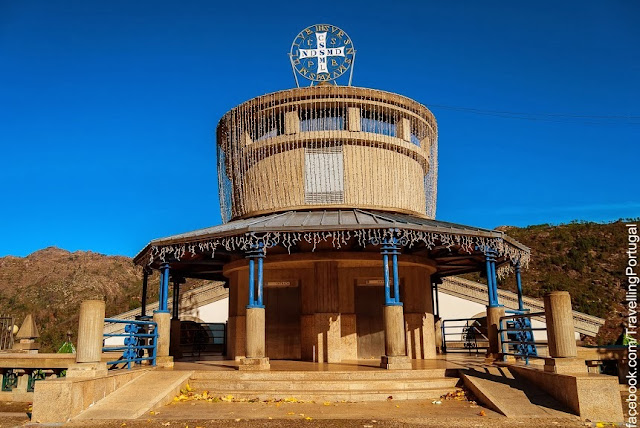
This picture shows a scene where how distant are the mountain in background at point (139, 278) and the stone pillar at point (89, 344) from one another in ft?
91.3

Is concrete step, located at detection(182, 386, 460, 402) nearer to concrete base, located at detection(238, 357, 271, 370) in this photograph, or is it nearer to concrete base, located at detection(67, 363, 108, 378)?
concrete base, located at detection(238, 357, 271, 370)

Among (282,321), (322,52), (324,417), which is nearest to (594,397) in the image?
(324,417)

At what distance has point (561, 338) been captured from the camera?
9.86 m

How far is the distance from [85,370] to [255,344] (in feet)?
13.1

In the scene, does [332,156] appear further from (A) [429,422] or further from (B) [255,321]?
(A) [429,422]

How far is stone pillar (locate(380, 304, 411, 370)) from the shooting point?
12.2 m

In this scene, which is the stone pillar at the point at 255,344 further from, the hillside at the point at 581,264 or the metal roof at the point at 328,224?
the hillside at the point at 581,264

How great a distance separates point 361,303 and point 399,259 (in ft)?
6.19

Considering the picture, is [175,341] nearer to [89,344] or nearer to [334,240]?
[334,240]

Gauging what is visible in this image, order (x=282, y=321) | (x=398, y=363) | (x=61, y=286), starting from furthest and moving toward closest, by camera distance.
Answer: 1. (x=61, y=286)
2. (x=282, y=321)
3. (x=398, y=363)

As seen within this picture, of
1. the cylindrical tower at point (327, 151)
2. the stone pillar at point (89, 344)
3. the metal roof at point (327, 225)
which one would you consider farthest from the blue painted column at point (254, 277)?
the stone pillar at point (89, 344)

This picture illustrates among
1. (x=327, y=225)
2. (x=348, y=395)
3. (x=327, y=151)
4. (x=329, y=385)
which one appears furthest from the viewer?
(x=327, y=151)

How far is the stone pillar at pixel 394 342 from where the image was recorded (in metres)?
12.2

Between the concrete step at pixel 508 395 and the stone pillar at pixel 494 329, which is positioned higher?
the stone pillar at pixel 494 329
